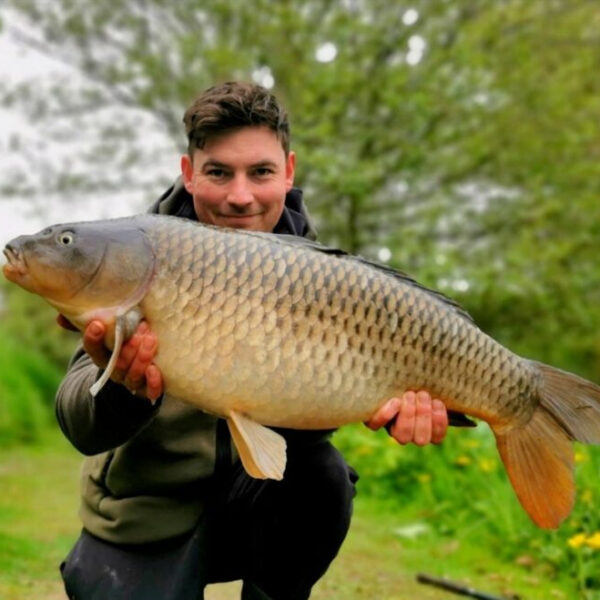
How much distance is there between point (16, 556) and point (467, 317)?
1.61 meters

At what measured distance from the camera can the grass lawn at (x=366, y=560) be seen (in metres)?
2.54

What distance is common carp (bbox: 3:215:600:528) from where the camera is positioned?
1.46 m

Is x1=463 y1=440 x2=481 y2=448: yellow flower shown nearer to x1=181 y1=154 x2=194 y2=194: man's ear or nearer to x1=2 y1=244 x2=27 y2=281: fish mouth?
x1=181 y1=154 x2=194 y2=194: man's ear

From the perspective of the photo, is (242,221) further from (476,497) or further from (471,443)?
(471,443)

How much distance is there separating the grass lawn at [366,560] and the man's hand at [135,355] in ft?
3.57

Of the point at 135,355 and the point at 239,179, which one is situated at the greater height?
the point at 239,179

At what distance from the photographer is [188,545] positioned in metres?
1.92

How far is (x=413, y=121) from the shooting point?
6.04 meters

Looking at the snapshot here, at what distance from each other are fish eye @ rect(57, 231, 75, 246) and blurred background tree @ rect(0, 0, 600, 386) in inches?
164

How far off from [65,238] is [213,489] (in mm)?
707

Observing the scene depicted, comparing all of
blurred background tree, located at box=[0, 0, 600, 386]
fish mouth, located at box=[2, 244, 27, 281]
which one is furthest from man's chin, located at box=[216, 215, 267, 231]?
blurred background tree, located at box=[0, 0, 600, 386]

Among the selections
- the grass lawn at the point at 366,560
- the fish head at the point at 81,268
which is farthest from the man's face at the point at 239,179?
the grass lawn at the point at 366,560

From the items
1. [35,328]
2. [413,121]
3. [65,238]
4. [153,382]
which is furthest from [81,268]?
[35,328]

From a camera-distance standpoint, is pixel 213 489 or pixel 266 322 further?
pixel 213 489
